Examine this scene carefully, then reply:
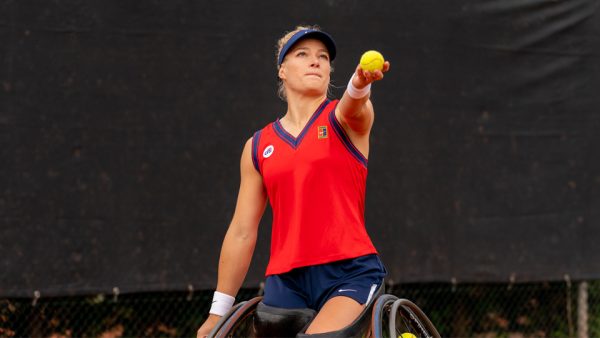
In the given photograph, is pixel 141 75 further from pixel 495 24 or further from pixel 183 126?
pixel 495 24

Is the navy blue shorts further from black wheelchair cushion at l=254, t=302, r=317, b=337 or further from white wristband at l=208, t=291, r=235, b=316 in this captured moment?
white wristband at l=208, t=291, r=235, b=316

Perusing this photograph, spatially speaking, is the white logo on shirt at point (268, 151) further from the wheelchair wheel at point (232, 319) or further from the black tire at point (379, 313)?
the black tire at point (379, 313)

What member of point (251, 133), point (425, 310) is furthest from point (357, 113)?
point (425, 310)

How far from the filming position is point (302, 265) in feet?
9.51

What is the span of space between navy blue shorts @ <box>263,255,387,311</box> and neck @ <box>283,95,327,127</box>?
1.70ft

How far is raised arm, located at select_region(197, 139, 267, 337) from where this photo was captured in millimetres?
3145

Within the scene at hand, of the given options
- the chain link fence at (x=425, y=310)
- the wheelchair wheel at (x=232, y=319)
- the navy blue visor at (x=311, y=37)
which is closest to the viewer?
the wheelchair wheel at (x=232, y=319)

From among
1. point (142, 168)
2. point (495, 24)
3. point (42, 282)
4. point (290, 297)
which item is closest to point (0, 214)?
point (42, 282)

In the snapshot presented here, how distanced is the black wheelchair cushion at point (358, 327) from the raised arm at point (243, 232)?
0.41m

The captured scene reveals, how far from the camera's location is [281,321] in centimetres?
289

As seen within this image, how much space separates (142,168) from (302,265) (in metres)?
2.13

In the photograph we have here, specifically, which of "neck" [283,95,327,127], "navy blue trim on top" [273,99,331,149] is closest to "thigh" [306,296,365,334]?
"navy blue trim on top" [273,99,331,149]

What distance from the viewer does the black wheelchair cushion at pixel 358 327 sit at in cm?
271

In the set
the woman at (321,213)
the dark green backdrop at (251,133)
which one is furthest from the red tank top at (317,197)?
the dark green backdrop at (251,133)
